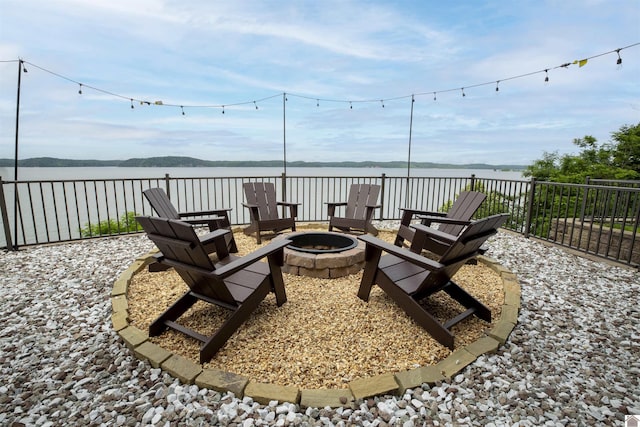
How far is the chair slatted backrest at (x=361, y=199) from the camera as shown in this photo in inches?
192

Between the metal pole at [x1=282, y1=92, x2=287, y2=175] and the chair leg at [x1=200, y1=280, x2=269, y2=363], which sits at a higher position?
the metal pole at [x1=282, y1=92, x2=287, y2=175]

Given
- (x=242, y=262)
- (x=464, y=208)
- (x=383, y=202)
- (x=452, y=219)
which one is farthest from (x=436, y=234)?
(x=383, y=202)

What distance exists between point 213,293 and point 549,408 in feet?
6.87

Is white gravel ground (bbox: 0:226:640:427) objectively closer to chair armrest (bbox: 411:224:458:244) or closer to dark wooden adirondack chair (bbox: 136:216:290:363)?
dark wooden adirondack chair (bbox: 136:216:290:363)

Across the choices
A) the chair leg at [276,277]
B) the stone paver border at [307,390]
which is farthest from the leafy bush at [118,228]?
the chair leg at [276,277]

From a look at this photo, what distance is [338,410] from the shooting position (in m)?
1.43

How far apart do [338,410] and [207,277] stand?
3.52 feet

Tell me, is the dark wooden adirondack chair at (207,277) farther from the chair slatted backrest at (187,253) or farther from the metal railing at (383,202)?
the metal railing at (383,202)

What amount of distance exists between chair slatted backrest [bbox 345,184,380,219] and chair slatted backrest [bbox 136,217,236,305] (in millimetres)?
3219

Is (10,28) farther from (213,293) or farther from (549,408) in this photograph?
(549,408)

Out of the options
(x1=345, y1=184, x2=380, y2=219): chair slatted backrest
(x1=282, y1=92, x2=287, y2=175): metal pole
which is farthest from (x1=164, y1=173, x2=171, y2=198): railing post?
(x1=345, y1=184, x2=380, y2=219): chair slatted backrest

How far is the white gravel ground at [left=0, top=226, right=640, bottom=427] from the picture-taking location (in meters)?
1.41

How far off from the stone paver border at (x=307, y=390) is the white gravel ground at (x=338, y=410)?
1.4 inches

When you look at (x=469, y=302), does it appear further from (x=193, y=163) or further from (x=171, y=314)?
(x=193, y=163)
